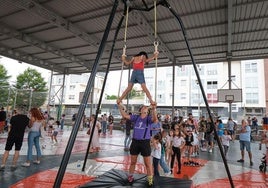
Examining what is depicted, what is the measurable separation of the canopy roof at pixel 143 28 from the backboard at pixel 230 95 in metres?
2.18

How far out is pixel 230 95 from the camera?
45.9 feet

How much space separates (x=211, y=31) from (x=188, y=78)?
1030 inches

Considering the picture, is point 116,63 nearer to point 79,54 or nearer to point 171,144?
point 79,54

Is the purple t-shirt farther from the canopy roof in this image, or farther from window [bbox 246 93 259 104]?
window [bbox 246 93 259 104]

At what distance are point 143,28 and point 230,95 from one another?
24.8 feet

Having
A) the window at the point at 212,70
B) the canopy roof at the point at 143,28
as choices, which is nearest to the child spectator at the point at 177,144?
the canopy roof at the point at 143,28

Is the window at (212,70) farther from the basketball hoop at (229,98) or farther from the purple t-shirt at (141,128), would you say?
the purple t-shirt at (141,128)

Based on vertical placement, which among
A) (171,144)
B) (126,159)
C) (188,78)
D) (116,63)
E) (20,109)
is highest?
(188,78)

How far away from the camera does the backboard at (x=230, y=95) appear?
13828mm

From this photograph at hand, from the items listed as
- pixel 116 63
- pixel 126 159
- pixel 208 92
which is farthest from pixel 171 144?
pixel 208 92

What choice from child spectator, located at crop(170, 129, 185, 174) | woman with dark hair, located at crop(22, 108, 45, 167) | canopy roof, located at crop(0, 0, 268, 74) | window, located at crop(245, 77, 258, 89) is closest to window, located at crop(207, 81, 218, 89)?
window, located at crop(245, 77, 258, 89)

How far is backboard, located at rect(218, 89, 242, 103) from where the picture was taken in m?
13.8

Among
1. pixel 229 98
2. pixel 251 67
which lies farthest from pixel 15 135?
pixel 251 67

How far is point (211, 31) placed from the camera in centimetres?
1128
